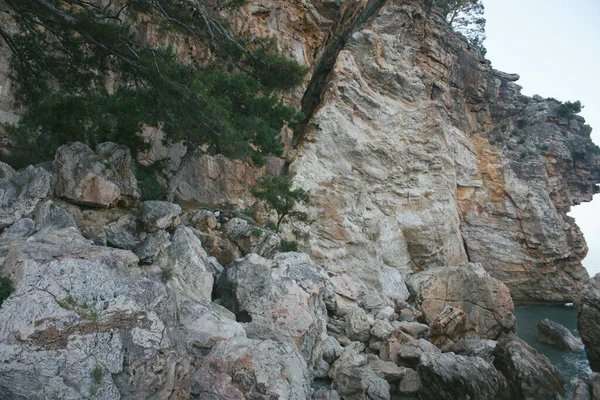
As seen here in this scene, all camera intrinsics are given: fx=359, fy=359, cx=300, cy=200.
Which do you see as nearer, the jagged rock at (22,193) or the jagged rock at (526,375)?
the jagged rock at (22,193)

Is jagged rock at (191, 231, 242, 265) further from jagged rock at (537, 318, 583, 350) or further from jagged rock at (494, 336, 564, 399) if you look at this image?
jagged rock at (537, 318, 583, 350)

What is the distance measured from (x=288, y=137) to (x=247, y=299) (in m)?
15.7

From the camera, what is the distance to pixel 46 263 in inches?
188

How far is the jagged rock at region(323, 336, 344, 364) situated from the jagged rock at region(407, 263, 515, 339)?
4.72m

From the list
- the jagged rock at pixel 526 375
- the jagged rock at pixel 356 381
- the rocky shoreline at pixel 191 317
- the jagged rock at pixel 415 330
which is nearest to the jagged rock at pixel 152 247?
the rocky shoreline at pixel 191 317

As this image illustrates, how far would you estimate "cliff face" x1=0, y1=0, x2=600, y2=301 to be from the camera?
19.7m

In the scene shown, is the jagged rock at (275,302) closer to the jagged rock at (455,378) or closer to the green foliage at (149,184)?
the jagged rock at (455,378)

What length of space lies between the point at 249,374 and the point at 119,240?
4094mm

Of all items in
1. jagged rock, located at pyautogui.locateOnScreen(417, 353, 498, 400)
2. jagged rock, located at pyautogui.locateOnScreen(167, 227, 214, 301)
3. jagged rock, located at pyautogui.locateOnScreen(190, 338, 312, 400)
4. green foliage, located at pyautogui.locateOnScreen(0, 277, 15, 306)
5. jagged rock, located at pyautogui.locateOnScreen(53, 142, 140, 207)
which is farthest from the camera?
jagged rock, located at pyautogui.locateOnScreen(53, 142, 140, 207)

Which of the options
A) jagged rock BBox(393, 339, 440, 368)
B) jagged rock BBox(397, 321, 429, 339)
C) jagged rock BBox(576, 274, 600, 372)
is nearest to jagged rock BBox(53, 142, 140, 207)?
jagged rock BBox(393, 339, 440, 368)

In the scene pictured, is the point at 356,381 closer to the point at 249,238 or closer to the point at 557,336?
the point at 249,238

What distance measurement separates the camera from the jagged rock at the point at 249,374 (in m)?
5.59

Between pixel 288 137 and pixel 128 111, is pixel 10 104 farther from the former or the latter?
pixel 288 137

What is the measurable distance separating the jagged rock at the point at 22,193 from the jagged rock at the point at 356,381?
24.7ft
